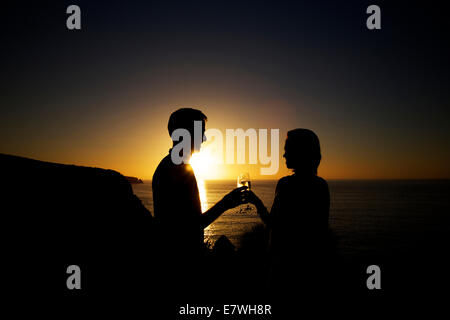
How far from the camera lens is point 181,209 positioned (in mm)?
2447

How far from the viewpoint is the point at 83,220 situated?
24.7 ft

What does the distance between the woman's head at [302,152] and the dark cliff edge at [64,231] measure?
3.44 metres

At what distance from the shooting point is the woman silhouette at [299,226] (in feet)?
9.02

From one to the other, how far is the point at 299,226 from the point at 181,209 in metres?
1.34

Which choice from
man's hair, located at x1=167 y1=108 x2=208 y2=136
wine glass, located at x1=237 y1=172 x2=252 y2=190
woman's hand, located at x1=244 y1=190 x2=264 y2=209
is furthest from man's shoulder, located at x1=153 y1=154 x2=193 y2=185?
wine glass, located at x1=237 y1=172 x2=252 y2=190

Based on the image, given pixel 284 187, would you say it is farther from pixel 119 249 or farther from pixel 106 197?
pixel 106 197

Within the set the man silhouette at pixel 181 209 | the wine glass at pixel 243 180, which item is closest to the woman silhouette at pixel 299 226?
the man silhouette at pixel 181 209

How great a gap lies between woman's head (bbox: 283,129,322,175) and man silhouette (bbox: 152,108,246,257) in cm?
97

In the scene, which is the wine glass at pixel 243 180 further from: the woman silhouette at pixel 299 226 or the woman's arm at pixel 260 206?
the woman silhouette at pixel 299 226

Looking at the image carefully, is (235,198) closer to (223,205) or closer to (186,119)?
(223,205)

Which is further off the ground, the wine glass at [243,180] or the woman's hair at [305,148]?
the woman's hair at [305,148]

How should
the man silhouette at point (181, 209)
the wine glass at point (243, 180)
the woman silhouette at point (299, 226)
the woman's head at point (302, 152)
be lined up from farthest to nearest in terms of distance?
the wine glass at point (243, 180) < the woman's head at point (302, 152) < the woman silhouette at point (299, 226) < the man silhouette at point (181, 209)

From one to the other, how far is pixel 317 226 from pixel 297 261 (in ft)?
1.53
